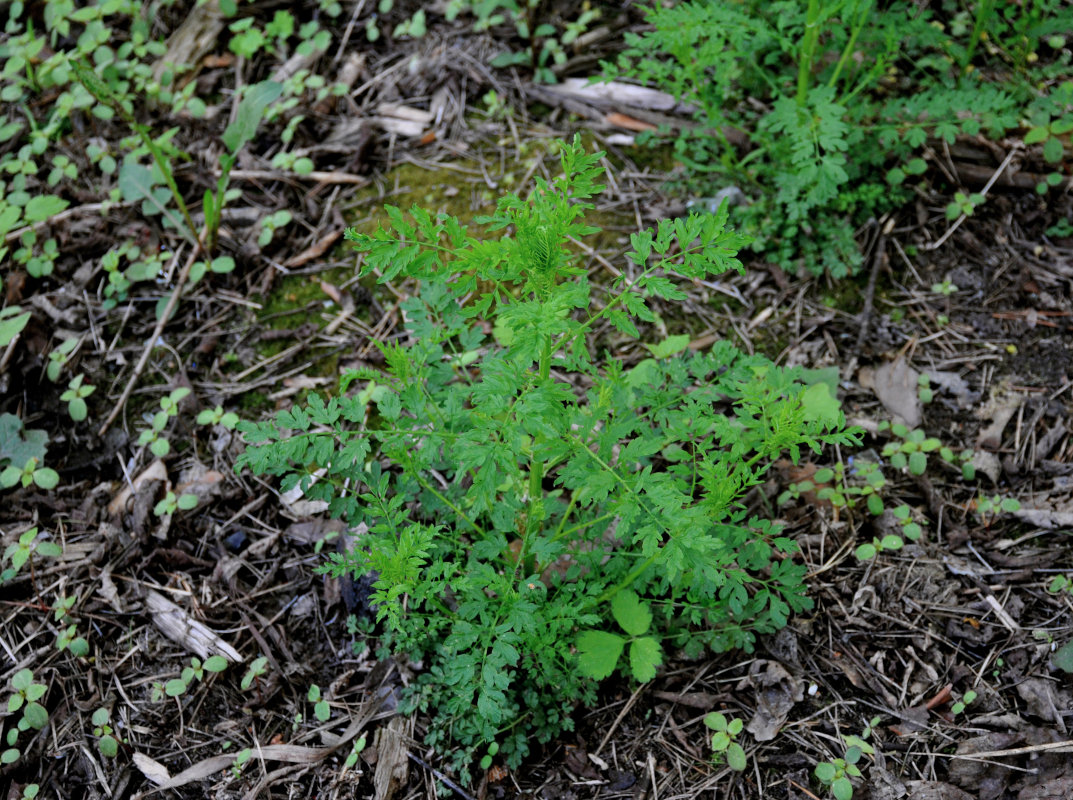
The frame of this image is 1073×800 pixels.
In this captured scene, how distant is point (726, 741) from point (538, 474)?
1.04 meters

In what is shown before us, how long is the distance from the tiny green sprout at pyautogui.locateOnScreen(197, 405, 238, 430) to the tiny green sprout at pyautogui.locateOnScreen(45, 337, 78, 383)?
770 mm

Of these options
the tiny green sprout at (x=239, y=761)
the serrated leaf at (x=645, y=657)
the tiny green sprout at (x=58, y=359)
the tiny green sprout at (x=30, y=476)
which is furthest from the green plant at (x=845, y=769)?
the tiny green sprout at (x=58, y=359)

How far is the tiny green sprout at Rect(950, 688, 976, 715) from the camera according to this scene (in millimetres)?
2404

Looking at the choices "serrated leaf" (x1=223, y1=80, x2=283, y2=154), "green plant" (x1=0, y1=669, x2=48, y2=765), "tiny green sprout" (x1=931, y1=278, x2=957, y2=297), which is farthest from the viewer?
"serrated leaf" (x1=223, y1=80, x2=283, y2=154)

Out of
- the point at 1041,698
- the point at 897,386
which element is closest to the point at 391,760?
the point at 1041,698

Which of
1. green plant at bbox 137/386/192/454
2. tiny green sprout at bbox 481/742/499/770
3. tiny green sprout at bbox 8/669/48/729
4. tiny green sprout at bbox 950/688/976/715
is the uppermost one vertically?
tiny green sprout at bbox 950/688/976/715

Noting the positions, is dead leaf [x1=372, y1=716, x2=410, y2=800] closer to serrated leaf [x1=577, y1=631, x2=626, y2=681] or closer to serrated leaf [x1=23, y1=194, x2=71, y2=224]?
serrated leaf [x1=577, y1=631, x2=626, y2=681]

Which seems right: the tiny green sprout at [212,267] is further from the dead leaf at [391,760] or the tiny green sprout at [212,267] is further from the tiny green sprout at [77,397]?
the dead leaf at [391,760]

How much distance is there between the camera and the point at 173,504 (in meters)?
3.04

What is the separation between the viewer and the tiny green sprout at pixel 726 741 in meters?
2.36

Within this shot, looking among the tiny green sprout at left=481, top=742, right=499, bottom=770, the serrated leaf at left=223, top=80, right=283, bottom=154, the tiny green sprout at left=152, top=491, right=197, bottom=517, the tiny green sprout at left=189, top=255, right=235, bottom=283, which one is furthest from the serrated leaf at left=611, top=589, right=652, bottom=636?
the serrated leaf at left=223, top=80, right=283, bottom=154

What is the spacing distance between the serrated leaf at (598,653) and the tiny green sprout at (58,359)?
105 inches

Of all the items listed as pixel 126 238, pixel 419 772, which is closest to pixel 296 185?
pixel 126 238

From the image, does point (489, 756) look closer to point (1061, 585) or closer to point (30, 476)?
point (1061, 585)
